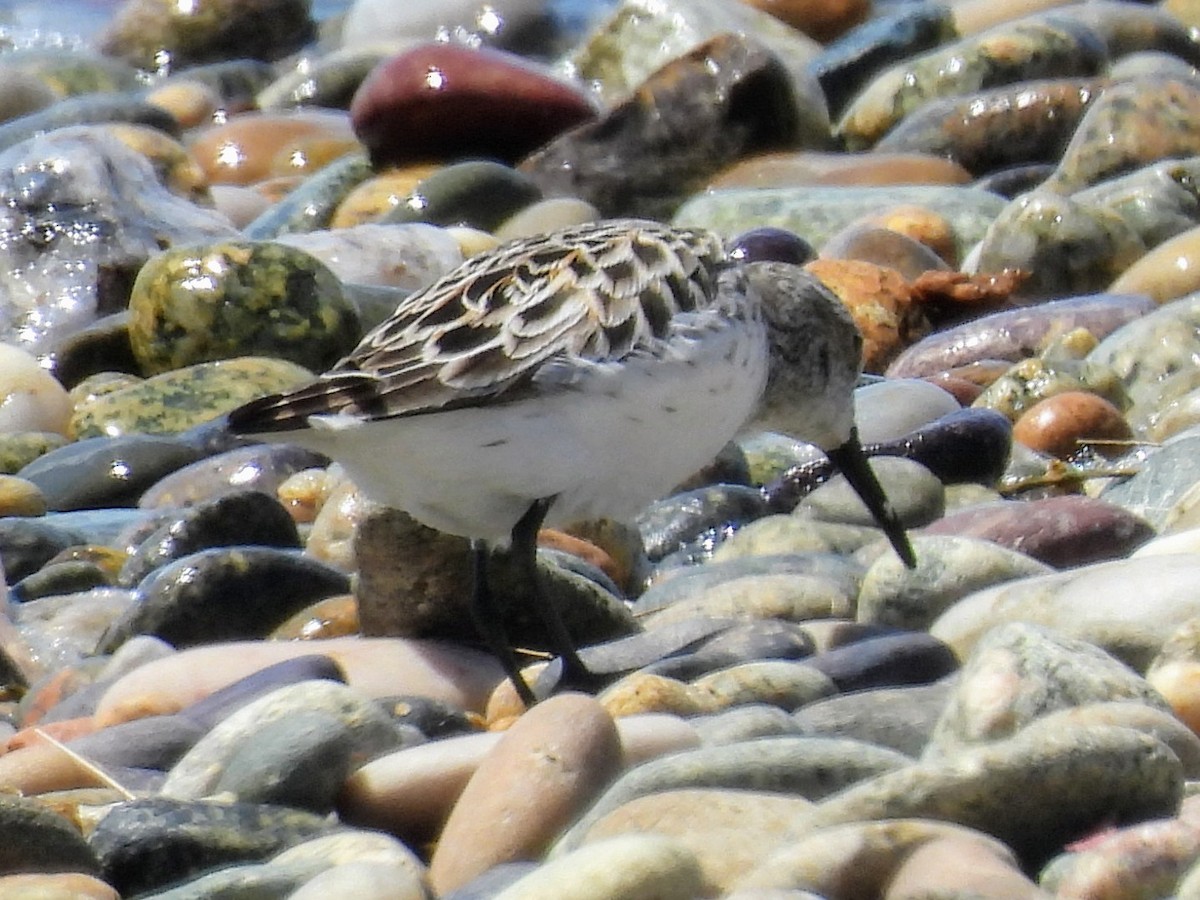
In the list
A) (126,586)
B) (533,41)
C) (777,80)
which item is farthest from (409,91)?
(126,586)

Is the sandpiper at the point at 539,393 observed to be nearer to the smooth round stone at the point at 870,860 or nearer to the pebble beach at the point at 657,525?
the pebble beach at the point at 657,525

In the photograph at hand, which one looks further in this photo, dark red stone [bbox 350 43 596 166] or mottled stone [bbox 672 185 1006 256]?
dark red stone [bbox 350 43 596 166]

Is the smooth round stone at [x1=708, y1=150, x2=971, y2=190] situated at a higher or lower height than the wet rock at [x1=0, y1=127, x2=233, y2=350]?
lower

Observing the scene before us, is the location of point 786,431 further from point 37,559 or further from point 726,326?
point 37,559

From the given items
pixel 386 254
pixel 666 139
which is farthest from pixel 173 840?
pixel 666 139

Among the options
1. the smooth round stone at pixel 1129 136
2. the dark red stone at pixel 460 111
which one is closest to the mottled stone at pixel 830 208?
the smooth round stone at pixel 1129 136

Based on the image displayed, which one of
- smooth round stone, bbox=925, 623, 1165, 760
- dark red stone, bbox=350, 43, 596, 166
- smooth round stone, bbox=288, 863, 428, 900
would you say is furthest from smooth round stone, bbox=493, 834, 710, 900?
dark red stone, bbox=350, 43, 596, 166

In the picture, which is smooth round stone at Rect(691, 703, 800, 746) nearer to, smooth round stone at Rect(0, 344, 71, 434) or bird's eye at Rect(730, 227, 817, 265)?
smooth round stone at Rect(0, 344, 71, 434)
